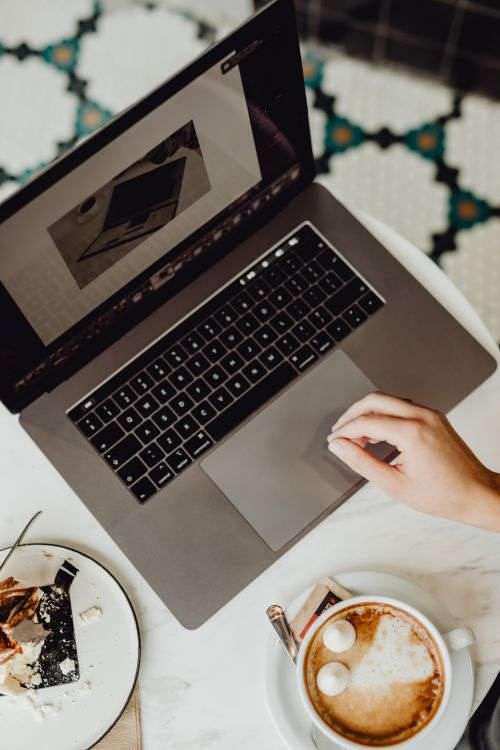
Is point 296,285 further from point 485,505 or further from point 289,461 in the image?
point 485,505

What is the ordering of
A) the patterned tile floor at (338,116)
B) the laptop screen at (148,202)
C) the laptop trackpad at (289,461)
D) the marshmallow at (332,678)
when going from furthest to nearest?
1. the patterned tile floor at (338,116)
2. the laptop trackpad at (289,461)
3. the marshmallow at (332,678)
4. the laptop screen at (148,202)

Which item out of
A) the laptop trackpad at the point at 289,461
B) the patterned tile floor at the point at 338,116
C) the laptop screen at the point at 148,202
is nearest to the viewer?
the laptop screen at the point at 148,202

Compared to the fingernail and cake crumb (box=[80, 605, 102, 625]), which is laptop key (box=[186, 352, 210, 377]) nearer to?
the fingernail

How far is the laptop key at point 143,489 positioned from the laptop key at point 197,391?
119 millimetres

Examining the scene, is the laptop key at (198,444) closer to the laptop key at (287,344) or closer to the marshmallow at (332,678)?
the laptop key at (287,344)

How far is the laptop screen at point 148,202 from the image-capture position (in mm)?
754

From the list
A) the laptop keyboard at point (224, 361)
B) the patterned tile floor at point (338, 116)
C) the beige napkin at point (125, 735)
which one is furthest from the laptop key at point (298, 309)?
the patterned tile floor at point (338, 116)

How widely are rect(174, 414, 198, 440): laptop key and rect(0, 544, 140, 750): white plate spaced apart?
0.63 ft

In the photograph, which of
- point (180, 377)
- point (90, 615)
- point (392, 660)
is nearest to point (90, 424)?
point (180, 377)

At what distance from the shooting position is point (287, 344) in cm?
103

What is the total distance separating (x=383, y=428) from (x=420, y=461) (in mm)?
61

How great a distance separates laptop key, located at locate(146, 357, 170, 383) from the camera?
1009 mm

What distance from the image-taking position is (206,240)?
3.26 ft

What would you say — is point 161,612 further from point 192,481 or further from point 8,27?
point 8,27
